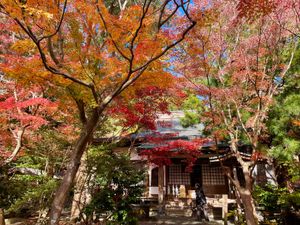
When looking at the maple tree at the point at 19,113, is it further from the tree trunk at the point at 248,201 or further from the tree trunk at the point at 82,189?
the tree trunk at the point at 248,201

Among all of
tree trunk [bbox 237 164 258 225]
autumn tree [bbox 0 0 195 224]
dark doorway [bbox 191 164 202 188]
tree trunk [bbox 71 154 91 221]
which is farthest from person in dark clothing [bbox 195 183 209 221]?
autumn tree [bbox 0 0 195 224]

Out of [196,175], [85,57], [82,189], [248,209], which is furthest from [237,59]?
[196,175]

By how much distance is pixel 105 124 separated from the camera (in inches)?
380

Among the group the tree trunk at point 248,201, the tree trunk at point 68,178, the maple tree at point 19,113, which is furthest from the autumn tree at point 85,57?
the tree trunk at point 248,201

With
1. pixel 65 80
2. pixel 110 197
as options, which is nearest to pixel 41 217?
pixel 110 197

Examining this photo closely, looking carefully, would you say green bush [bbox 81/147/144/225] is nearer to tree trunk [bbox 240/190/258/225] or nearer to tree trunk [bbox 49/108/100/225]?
tree trunk [bbox 49/108/100/225]

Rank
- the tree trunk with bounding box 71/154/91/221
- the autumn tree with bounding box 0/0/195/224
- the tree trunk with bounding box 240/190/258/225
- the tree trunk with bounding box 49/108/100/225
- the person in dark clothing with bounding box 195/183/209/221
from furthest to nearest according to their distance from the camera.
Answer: the person in dark clothing with bounding box 195/183/209/221 < the tree trunk with bounding box 71/154/91/221 < the tree trunk with bounding box 240/190/258/225 < the autumn tree with bounding box 0/0/195/224 < the tree trunk with bounding box 49/108/100/225

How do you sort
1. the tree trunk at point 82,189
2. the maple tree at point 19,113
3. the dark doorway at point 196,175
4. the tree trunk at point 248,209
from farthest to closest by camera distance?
the dark doorway at point 196,175 < the maple tree at point 19,113 < the tree trunk at point 82,189 < the tree trunk at point 248,209

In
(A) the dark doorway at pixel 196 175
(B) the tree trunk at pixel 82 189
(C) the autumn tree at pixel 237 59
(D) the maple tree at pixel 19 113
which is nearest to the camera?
(C) the autumn tree at pixel 237 59

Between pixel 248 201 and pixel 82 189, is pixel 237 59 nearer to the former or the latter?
pixel 248 201

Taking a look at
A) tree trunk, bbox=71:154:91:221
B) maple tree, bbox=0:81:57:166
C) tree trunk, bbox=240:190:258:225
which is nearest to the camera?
tree trunk, bbox=240:190:258:225

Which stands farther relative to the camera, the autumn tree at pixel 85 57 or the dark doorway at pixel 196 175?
the dark doorway at pixel 196 175

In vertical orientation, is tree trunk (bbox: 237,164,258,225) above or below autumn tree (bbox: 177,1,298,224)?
below

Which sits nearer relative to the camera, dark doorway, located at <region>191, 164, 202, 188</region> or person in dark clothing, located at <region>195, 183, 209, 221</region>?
person in dark clothing, located at <region>195, 183, 209, 221</region>
